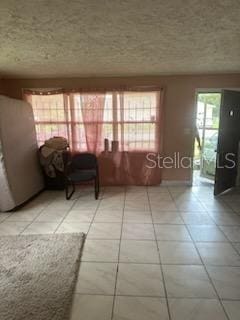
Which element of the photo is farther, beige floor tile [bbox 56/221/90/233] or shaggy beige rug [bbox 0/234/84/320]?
beige floor tile [bbox 56/221/90/233]

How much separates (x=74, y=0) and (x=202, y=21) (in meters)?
1.04

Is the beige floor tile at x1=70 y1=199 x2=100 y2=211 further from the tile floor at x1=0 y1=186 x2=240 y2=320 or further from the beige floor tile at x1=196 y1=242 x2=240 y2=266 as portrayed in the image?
the beige floor tile at x1=196 y1=242 x2=240 y2=266

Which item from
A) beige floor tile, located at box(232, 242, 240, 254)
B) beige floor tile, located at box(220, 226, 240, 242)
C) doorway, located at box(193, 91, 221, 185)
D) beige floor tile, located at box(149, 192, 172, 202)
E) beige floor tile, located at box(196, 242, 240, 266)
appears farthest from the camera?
doorway, located at box(193, 91, 221, 185)

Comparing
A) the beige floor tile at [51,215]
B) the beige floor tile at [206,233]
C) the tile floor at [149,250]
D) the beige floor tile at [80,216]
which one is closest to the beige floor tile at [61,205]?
the tile floor at [149,250]

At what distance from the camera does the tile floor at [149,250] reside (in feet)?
5.41

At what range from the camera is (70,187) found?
4496 mm

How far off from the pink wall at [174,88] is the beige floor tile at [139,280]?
8.95 feet

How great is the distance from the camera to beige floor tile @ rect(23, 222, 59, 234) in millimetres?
2734

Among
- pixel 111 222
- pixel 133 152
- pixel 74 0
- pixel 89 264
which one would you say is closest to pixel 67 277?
pixel 89 264

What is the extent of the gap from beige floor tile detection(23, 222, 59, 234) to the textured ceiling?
2123mm

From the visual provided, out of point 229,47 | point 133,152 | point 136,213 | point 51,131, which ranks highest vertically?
point 229,47

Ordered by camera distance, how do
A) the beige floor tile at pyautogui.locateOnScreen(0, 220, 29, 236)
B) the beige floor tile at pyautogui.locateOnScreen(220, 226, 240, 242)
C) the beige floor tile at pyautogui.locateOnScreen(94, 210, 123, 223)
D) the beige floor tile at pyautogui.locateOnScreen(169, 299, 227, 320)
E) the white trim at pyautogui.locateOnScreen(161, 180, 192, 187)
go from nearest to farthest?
the beige floor tile at pyautogui.locateOnScreen(169, 299, 227, 320) → the beige floor tile at pyautogui.locateOnScreen(220, 226, 240, 242) → the beige floor tile at pyautogui.locateOnScreen(0, 220, 29, 236) → the beige floor tile at pyautogui.locateOnScreen(94, 210, 123, 223) → the white trim at pyautogui.locateOnScreen(161, 180, 192, 187)

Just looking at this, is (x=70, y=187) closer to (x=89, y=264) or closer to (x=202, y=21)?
(x=89, y=264)

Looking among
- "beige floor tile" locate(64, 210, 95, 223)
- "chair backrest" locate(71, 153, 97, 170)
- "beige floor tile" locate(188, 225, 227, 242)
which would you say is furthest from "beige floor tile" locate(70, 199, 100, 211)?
"beige floor tile" locate(188, 225, 227, 242)
